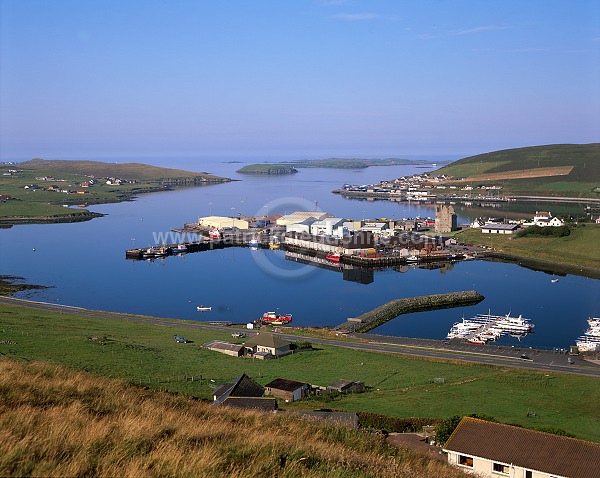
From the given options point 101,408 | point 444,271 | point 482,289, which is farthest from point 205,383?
point 444,271

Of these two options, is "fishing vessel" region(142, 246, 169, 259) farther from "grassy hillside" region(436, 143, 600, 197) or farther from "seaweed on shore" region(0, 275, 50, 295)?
"grassy hillside" region(436, 143, 600, 197)

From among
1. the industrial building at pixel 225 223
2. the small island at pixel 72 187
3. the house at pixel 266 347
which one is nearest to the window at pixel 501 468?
the house at pixel 266 347

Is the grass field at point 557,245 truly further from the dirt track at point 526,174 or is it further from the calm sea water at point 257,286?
the dirt track at point 526,174

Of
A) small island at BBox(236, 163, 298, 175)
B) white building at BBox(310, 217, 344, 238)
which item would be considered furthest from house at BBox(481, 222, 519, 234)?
small island at BBox(236, 163, 298, 175)

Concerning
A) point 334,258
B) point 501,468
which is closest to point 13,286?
point 334,258

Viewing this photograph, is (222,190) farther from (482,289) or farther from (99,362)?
(99,362)

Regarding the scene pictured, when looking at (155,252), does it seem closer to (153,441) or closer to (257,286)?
(257,286)
